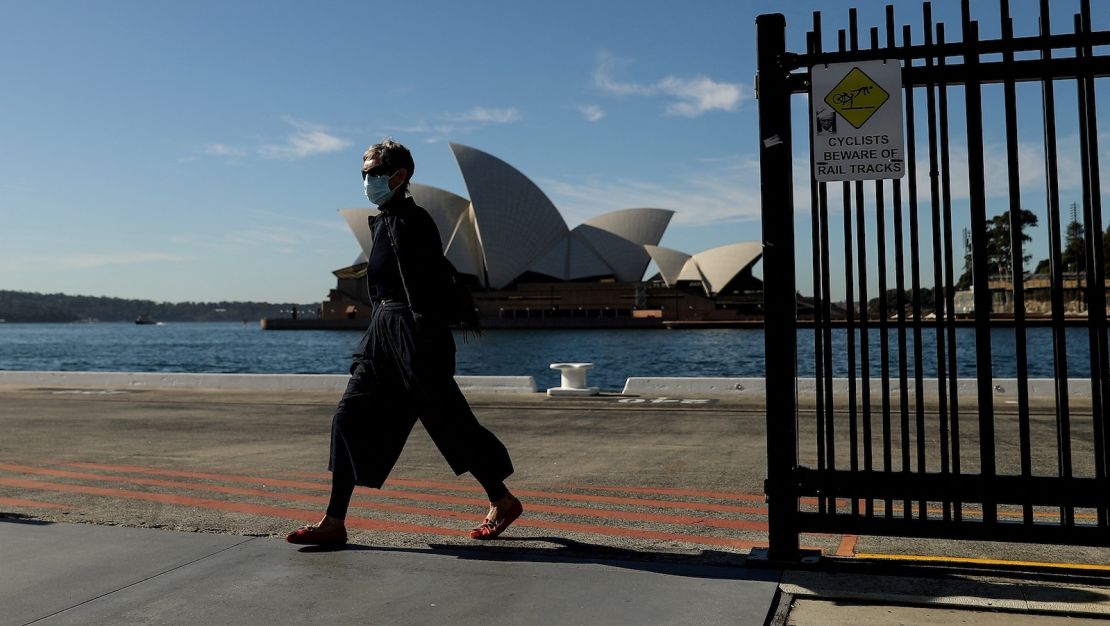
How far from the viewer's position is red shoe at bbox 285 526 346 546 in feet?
10.6

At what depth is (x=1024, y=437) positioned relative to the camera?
2.83 metres

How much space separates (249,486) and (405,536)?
5.29ft

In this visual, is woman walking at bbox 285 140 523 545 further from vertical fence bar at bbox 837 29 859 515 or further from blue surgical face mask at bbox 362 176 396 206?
vertical fence bar at bbox 837 29 859 515

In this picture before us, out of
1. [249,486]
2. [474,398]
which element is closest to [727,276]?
[474,398]

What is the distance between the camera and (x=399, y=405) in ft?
11.0

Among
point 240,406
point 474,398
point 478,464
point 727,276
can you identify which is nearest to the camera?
point 478,464

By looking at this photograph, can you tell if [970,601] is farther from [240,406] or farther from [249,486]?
[240,406]

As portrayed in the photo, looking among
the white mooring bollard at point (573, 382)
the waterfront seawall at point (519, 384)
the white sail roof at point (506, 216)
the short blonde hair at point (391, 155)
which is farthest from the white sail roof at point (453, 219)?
the short blonde hair at point (391, 155)

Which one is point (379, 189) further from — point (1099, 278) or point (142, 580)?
point (1099, 278)

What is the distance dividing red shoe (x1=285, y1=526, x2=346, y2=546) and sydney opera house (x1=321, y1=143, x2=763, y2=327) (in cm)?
7603

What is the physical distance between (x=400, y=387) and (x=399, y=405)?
0.25ft

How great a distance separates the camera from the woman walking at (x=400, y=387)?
325cm

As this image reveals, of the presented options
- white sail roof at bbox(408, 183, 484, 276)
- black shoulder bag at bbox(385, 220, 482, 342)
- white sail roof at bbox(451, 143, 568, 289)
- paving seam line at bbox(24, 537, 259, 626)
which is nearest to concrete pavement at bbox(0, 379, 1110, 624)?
paving seam line at bbox(24, 537, 259, 626)

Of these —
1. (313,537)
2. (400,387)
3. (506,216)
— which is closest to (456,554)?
(313,537)
